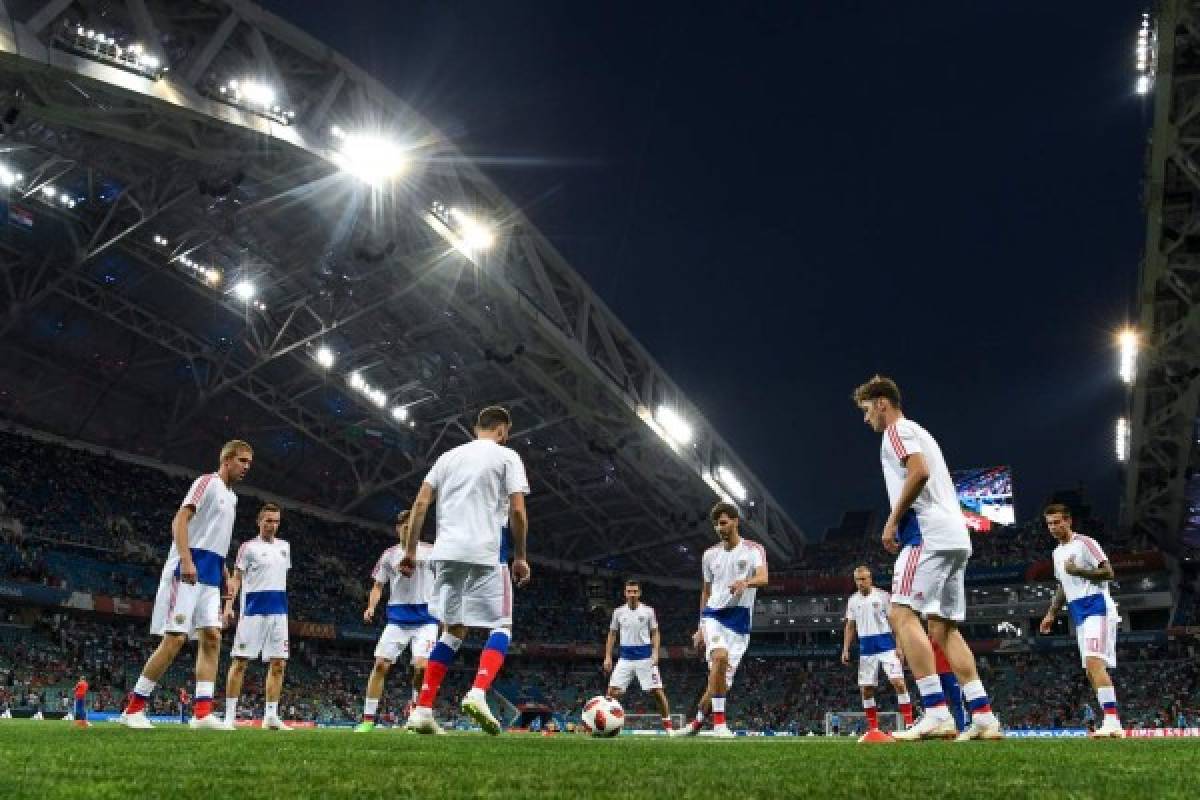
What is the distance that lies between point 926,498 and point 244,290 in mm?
28229

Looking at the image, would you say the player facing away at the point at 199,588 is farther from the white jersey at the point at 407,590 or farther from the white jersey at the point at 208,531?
the white jersey at the point at 407,590

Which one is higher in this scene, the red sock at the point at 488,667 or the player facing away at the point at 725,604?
the player facing away at the point at 725,604

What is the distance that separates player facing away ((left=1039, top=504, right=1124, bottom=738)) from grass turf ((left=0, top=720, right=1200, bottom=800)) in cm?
509

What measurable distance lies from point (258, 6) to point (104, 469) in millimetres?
23528

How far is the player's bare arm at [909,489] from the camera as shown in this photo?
6.56m

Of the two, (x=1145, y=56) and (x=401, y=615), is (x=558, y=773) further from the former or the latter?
(x=1145, y=56)

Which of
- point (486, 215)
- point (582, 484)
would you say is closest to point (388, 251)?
point (486, 215)

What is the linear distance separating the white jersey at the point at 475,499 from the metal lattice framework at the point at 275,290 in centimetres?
1647

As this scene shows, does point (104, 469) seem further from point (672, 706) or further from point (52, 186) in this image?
point (672, 706)

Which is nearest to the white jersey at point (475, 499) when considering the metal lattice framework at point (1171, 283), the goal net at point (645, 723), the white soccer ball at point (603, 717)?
the white soccer ball at point (603, 717)

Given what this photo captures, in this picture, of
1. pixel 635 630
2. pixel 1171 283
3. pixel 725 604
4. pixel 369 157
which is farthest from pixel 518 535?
pixel 1171 283

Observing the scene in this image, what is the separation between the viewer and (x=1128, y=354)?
1113 inches

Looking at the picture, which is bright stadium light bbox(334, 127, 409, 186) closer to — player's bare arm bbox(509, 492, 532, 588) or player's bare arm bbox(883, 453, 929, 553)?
player's bare arm bbox(509, 492, 532, 588)

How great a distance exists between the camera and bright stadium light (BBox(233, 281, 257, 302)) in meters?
30.7
